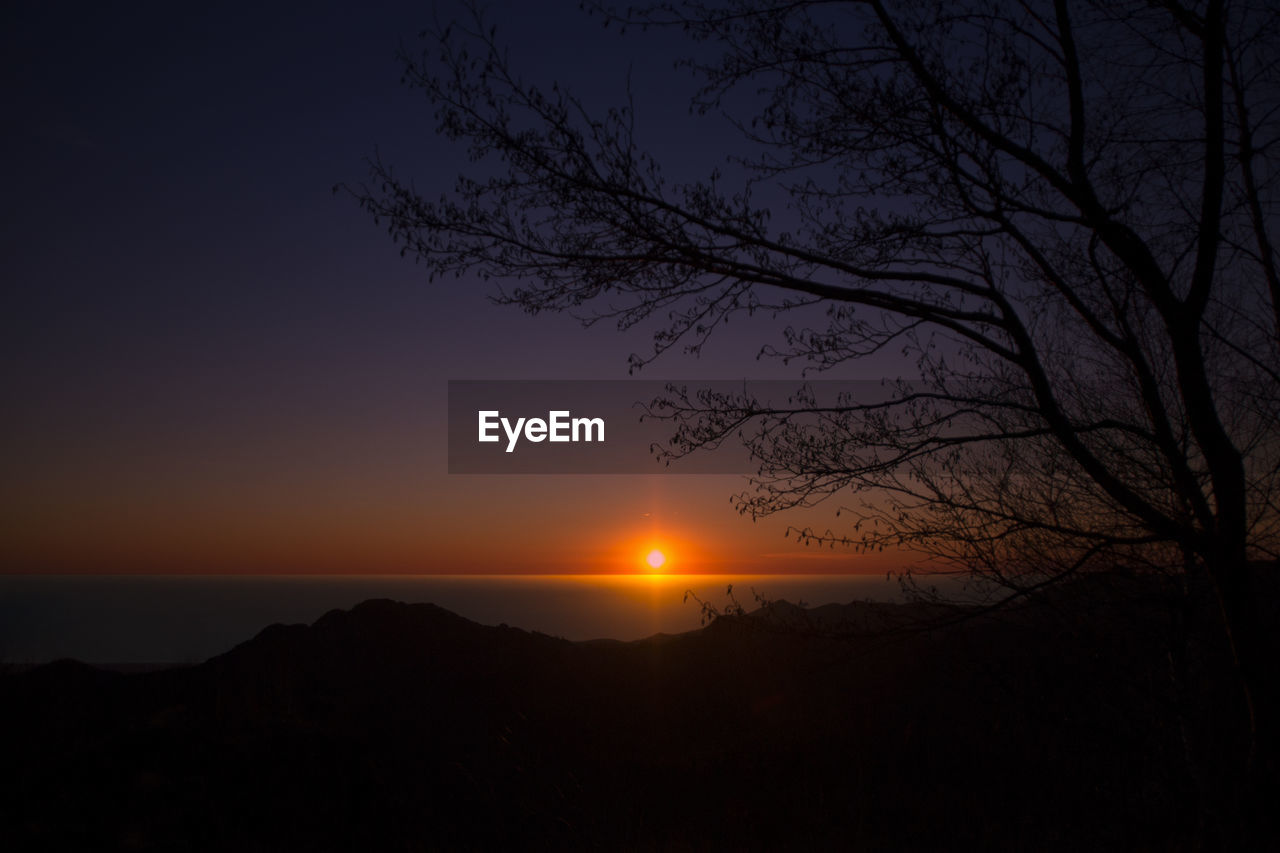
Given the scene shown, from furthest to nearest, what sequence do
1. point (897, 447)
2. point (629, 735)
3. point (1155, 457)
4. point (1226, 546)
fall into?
point (629, 735) < point (1155, 457) < point (897, 447) < point (1226, 546)

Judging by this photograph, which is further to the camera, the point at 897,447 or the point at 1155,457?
the point at 1155,457

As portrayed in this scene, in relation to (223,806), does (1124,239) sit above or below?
above

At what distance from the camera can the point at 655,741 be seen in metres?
12.3

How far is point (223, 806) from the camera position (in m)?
7.87

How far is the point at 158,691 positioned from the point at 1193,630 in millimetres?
13890

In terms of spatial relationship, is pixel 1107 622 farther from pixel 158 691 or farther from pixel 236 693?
pixel 158 691

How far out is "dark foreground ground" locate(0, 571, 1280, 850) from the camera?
665cm

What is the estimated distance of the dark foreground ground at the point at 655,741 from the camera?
6.65 metres

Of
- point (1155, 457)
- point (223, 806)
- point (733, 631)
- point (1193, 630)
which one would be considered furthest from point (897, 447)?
point (223, 806)

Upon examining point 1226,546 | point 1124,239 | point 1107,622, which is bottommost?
point 1107,622

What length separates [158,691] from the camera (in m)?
12.8

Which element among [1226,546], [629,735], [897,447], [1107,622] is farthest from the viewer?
[629,735]

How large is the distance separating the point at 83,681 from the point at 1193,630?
15.1 m

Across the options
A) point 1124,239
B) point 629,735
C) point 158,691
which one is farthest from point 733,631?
point 158,691
